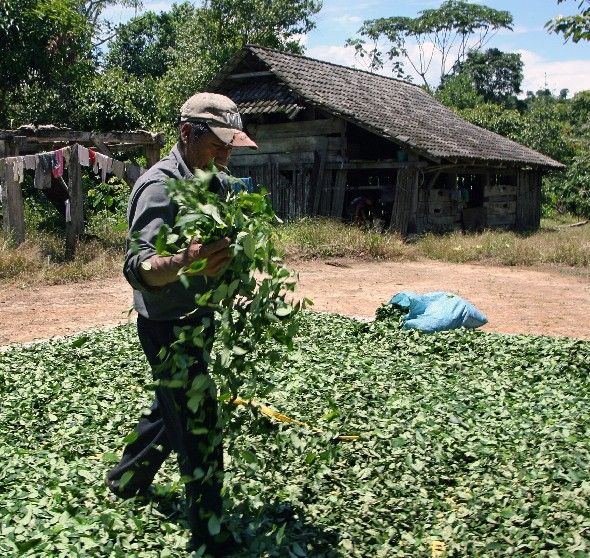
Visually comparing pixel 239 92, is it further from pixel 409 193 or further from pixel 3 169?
pixel 3 169

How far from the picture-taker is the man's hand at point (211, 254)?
2.66 m

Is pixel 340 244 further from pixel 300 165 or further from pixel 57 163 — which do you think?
pixel 57 163

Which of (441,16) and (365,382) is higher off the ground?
(441,16)

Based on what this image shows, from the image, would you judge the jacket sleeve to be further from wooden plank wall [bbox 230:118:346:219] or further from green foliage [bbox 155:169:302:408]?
wooden plank wall [bbox 230:118:346:219]

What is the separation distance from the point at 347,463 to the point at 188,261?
1.80m

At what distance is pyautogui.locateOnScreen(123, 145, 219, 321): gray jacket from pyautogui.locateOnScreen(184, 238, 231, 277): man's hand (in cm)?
18

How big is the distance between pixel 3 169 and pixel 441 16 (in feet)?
156

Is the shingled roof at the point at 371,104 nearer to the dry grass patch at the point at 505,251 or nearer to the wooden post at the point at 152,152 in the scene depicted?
the dry grass patch at the point at 505,251

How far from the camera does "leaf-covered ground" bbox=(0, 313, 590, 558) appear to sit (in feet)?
10.5

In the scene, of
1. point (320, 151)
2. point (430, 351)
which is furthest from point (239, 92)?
A: point (430, 351)

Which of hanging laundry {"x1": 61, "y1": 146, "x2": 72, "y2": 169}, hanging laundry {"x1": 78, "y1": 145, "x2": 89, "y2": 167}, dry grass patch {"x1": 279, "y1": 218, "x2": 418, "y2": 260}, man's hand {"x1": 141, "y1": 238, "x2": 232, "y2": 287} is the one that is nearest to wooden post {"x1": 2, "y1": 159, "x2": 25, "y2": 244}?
hanging laundry {"x1": 61, "y1": 146, "x2": 72, "y2": 169}

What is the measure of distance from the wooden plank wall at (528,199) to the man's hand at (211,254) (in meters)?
20.5

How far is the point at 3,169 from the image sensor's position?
11.3m

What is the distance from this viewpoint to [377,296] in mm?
10625
